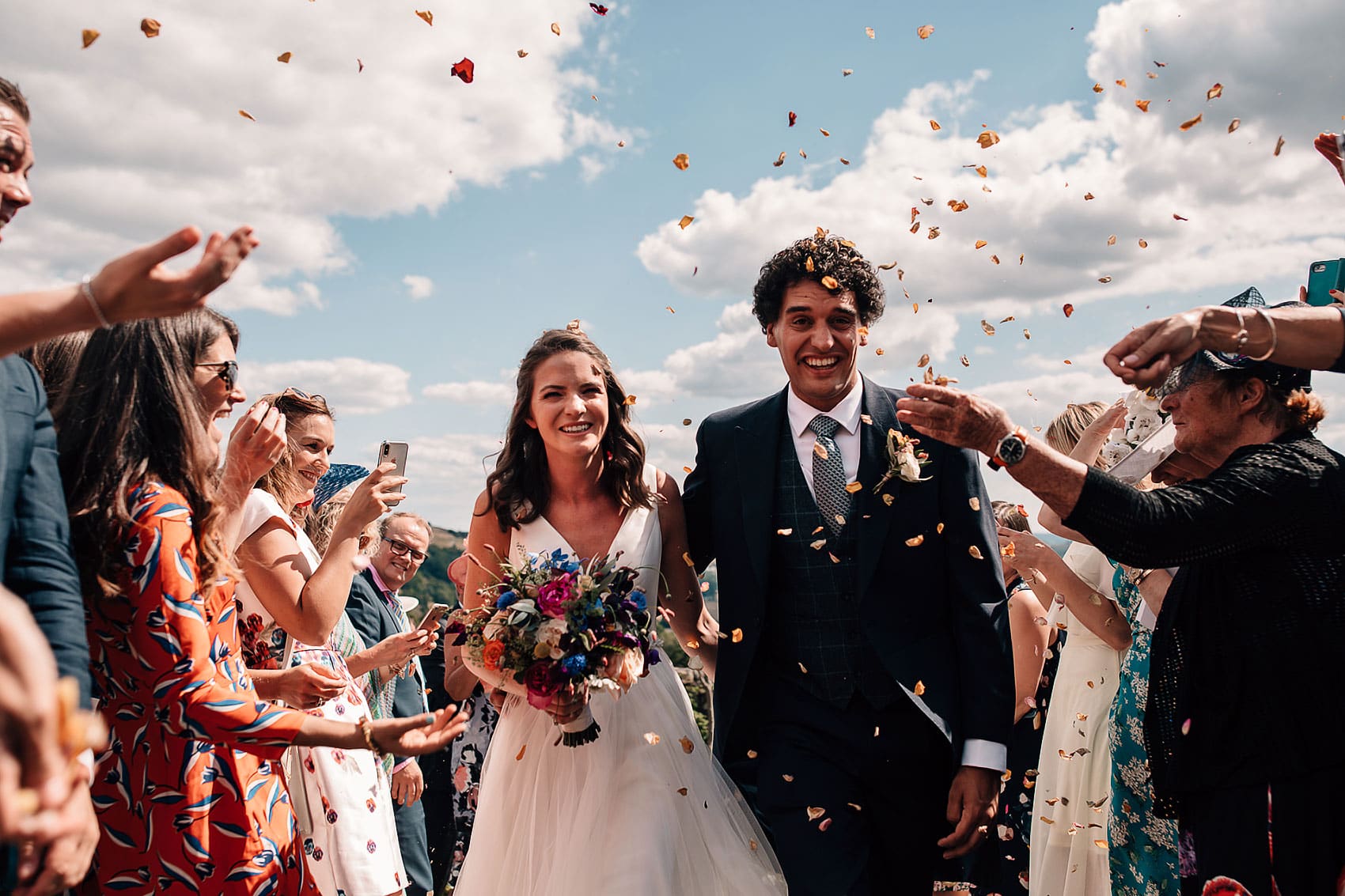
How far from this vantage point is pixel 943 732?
14.2 feet

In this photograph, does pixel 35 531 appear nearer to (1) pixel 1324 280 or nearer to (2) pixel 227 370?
(2) pixel 227 370

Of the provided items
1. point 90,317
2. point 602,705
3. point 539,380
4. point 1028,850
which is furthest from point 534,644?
point 1028,850

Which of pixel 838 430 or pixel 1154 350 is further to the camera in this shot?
pixel 838 430

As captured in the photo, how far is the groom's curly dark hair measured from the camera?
498cm

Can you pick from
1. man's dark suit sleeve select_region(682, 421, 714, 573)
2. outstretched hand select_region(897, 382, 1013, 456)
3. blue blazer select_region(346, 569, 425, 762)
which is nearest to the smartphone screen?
outstretched hand select_region(897, 382, 1013, 456)

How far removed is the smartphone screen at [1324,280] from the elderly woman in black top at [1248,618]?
1.16ft

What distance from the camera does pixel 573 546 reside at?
5.18 m

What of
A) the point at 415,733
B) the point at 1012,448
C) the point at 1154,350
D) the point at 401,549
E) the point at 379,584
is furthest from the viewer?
the point at 401,549

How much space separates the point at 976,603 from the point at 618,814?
5.85 feet

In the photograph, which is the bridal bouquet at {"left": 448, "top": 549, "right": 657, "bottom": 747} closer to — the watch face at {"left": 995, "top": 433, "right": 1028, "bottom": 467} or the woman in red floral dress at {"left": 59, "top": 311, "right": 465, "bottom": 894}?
the woman in red floral dress at {"left": 59, "top": 311, "right": 465, "bottom": 894}

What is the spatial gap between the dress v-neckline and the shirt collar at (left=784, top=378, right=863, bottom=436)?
0.96 m

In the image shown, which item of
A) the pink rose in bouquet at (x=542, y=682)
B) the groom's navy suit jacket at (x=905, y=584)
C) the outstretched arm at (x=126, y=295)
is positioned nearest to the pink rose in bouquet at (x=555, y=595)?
the pink rose in bouquet at (x=542, y=682)

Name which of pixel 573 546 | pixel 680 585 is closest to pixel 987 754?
pixel 680 585

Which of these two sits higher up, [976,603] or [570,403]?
[570,403]
